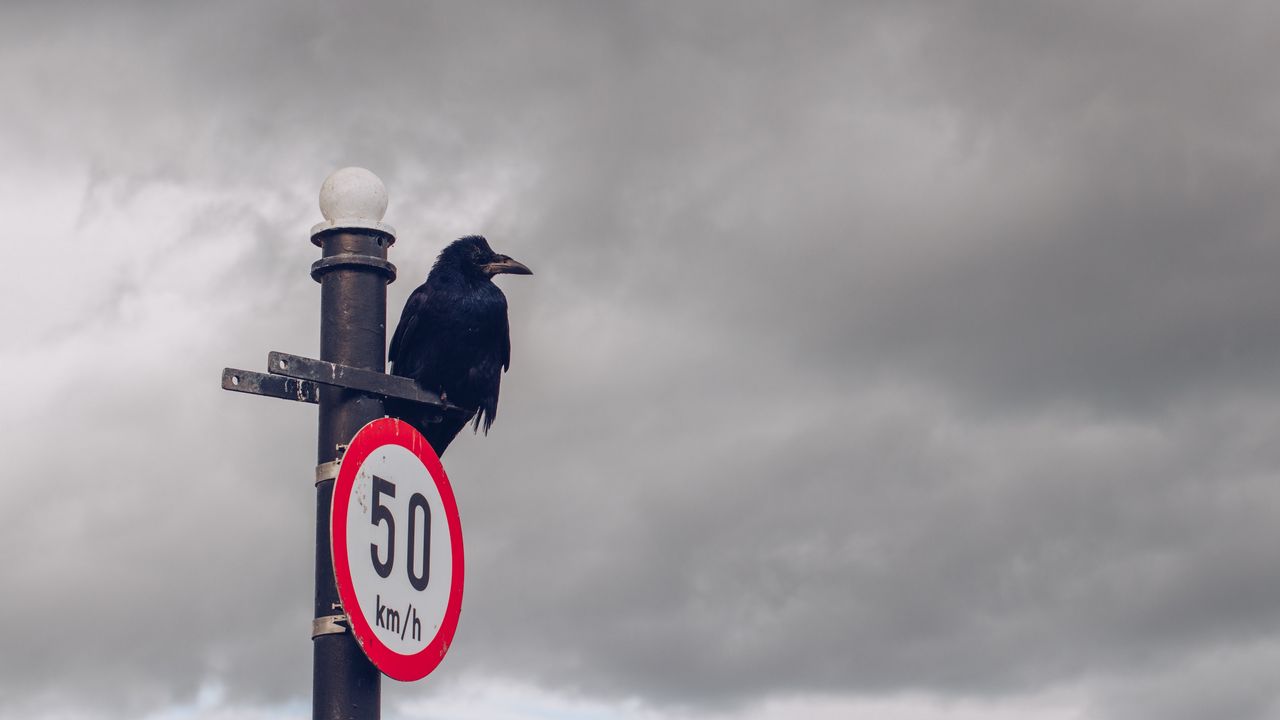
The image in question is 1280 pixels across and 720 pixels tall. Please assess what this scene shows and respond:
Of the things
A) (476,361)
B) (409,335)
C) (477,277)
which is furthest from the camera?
(477,277)

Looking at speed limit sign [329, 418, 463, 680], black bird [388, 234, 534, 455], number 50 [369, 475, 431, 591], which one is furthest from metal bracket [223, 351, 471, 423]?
black bird [388, 234, 534, 455]

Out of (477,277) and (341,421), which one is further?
(477,277)

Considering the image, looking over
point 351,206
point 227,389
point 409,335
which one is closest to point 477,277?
point 409,335

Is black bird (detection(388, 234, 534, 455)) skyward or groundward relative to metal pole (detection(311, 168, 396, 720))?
skyward

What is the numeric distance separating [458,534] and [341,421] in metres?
0.63

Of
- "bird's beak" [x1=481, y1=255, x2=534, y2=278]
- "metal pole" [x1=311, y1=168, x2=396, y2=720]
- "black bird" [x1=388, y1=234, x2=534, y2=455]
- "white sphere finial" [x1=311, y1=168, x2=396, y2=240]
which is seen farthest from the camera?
"bird's beak" [x1=481, y1=255, x2=534, y2=278]

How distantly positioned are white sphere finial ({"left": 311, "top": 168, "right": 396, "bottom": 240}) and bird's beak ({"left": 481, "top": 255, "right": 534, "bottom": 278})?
142 inches

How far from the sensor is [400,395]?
15.3 feet

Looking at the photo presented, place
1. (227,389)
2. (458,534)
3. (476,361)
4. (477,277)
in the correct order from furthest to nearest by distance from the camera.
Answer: (477,277)
(476,361)
(458,534)
(227,389)

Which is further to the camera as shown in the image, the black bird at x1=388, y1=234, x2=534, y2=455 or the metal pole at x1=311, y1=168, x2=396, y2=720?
the black bird at x1=388, y1=234, x2=534, y2=455

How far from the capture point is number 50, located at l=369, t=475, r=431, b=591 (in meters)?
4.39

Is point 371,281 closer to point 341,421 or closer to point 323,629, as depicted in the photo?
point 341,421

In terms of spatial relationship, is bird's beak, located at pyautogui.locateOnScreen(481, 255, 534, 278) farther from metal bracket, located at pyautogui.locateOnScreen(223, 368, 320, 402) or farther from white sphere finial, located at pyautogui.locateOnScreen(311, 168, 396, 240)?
metal bracket, located at pyautogui.locateOnScreen(223, 368, 320, 402)

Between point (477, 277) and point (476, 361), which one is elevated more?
point (477, 277)
